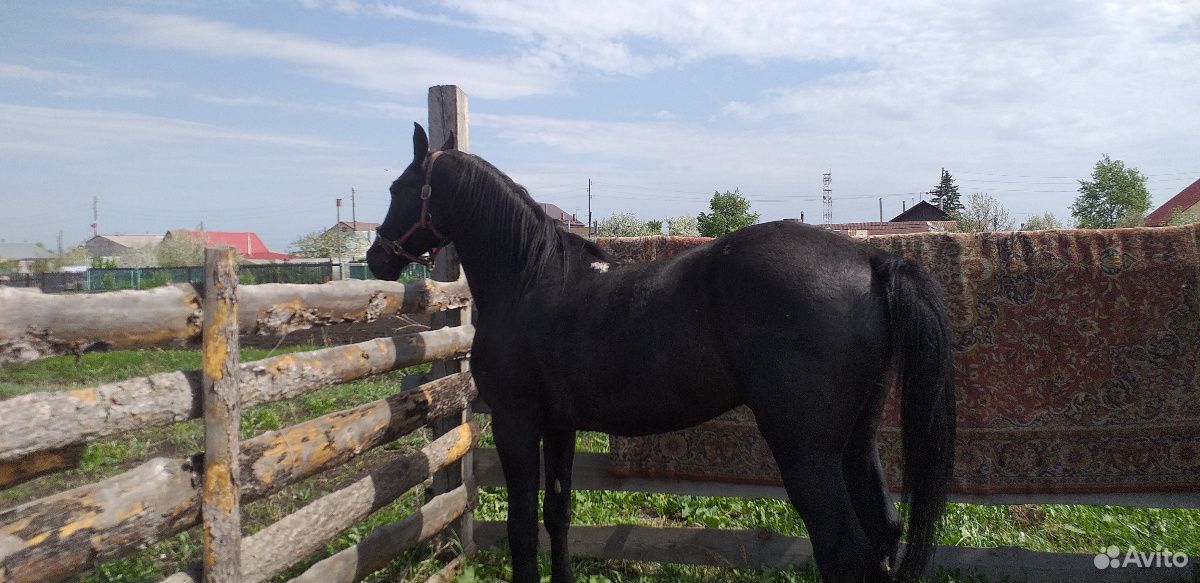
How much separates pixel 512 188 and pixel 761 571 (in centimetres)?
264

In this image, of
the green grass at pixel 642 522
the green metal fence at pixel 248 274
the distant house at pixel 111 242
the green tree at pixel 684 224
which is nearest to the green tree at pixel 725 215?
the green tree at pixel 684 224

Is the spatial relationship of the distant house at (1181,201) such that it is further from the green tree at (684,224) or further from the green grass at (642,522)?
the green grass at (642,522)

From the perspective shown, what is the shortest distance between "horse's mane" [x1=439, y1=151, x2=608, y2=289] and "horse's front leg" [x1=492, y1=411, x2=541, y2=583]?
784 mm

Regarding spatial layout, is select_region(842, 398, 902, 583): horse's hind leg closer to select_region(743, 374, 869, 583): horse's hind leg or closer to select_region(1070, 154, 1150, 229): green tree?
select_region(743, 374, 869, 583): horse's hind leg

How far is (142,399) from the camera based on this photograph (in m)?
2.11

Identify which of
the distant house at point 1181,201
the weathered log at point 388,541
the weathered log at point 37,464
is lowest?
the weathered log at point 388,541

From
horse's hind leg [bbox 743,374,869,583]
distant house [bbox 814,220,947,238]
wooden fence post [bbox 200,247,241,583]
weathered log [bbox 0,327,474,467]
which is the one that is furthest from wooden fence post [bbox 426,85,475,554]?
distant house [bbox 814,220,947,238]

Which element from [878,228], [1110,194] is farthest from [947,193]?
[878,228]

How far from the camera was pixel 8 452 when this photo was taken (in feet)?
5.49

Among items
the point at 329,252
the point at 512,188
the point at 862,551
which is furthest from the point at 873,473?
the point at 329,252

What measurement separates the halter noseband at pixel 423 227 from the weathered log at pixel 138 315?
1.80 feet

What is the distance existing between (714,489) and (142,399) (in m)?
3.27

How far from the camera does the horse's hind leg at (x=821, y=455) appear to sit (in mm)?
2871

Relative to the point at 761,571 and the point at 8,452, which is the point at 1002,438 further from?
the point at 8,452
